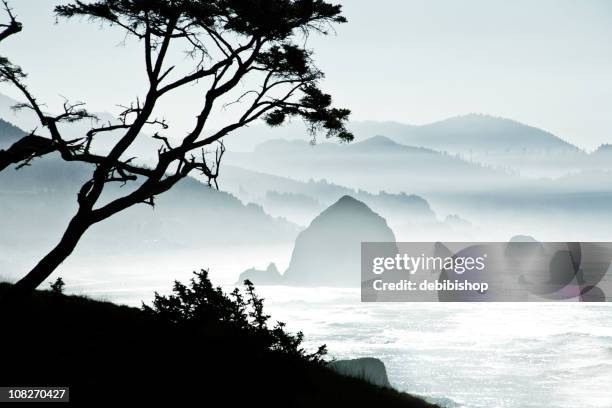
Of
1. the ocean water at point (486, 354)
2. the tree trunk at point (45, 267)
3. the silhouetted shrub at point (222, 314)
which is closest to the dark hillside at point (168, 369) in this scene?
the silhouetted shrub at point (222, 314)

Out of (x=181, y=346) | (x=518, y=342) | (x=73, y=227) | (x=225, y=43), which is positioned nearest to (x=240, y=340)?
(x=181, y=346)

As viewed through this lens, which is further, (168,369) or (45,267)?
(45,267)

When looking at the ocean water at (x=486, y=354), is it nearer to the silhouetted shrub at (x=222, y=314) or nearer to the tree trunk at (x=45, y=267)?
the silhouetted shrub at (x=222, y=314)

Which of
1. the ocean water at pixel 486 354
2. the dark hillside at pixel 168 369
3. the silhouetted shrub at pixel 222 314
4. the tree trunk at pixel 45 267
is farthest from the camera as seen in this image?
the ocean water at pixel 486 354

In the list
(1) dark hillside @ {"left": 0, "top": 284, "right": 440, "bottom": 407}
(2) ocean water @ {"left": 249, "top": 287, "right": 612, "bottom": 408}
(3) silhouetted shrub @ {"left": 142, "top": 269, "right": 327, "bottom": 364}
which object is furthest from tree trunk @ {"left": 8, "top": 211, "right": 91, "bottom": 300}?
(2) ocean water @ {"left": 249, "top": 287, "right": 612, "bottom": 408}

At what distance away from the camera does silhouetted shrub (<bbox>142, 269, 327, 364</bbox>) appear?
37.3 feet

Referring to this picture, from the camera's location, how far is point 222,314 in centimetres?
1245

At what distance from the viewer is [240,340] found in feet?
35.5

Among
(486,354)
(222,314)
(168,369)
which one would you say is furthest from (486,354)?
(168,369)

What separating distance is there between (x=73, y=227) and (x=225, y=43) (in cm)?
607

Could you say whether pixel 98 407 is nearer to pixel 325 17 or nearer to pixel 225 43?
pixel 225 43

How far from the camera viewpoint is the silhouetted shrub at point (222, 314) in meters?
11.4

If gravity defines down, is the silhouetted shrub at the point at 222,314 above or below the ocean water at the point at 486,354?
above

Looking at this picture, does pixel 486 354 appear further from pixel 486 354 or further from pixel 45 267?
pixel 45 267
